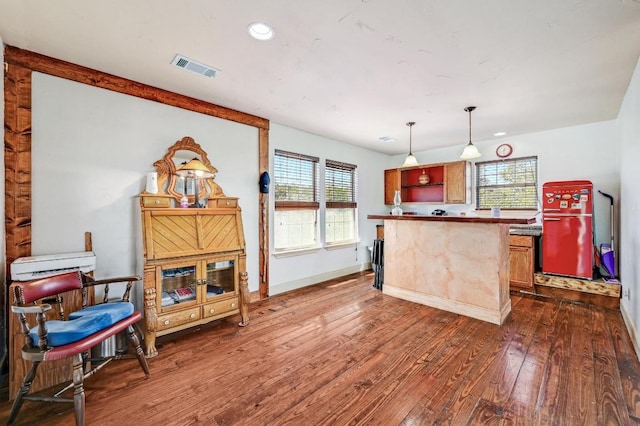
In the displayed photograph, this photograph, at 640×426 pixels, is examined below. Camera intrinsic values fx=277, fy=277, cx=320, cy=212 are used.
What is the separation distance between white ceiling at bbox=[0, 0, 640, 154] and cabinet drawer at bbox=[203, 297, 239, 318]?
232 centimetres

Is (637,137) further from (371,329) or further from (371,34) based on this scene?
(371,329)

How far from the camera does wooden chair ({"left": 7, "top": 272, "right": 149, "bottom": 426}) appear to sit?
1.64 metres

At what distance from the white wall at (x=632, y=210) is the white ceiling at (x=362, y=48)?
294 millimetres

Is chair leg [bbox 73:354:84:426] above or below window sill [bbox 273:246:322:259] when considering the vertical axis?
below

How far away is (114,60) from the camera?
8.00ft

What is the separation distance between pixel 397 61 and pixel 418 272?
265 centimetres

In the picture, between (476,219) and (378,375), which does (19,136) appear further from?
(476,219)

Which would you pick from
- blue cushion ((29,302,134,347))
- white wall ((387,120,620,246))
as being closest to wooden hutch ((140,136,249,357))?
blue cushion ((29,302,134,347))

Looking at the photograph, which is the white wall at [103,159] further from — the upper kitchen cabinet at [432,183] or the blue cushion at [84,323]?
the upper kitchen cabinet at [432,183]

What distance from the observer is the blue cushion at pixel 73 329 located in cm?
169

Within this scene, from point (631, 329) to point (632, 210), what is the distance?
3.86ft

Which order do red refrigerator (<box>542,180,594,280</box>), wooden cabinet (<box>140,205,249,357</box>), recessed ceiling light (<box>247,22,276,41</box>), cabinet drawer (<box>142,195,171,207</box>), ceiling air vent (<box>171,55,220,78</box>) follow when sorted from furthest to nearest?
red refrigerator (<box>542,180,594,280</box>)
cabinet drawer (<box>142,195,171,207</box>)
wooden cabinet (<box>140,205,249,357</box>)
ceiling air vent (<box>171,55,220,78</box>)
recessed ceiling light (<box>247,22,276,41</box>)

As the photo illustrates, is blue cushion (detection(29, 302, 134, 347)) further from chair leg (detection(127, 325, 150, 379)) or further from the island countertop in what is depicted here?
the island countertop

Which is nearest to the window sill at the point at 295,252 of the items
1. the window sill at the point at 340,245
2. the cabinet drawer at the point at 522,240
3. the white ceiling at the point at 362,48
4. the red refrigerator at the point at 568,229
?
the window sill at the point at 340,245
